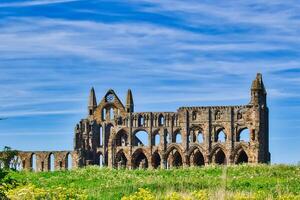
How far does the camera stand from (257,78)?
8400cm

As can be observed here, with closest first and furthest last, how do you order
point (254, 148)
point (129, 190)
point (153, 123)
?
point (129, 190) → point (254, 148) → point (153, 123)

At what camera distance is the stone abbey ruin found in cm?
8212

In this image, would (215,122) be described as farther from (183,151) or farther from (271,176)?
(271,176)

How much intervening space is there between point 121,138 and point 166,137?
6.20 metres

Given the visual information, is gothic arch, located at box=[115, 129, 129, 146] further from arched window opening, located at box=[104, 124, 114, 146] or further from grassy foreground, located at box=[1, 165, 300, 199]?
A: grassy foreground, located at box=[1, 165, 300, 199]

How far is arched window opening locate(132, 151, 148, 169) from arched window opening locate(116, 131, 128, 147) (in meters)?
2.17

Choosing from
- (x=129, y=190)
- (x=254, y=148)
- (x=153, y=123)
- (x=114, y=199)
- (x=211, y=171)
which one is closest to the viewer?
(x=114, y=199)

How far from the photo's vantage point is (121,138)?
296 ft

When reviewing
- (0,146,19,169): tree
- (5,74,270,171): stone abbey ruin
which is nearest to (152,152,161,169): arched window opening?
(5,74,270,171): stone abbey ruin

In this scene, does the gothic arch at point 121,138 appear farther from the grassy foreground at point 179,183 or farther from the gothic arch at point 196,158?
the grassy foreground at point 179,183

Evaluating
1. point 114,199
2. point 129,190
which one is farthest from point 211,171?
point 114,199

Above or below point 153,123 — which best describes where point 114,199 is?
below

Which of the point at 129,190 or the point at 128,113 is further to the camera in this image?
the point at 128,113

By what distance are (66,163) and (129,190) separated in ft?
197
